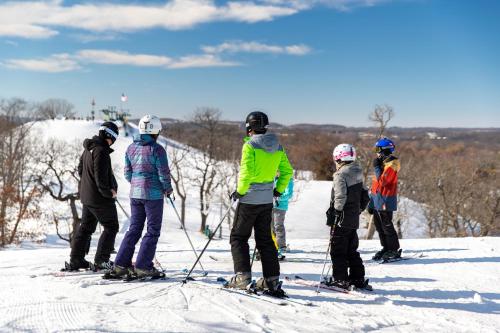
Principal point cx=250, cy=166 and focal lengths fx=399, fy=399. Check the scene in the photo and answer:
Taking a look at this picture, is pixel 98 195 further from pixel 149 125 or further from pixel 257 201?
pixel 257 201

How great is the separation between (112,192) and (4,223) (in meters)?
28.2

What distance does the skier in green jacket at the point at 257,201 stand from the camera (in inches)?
201

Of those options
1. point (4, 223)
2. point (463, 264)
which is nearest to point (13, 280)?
point (463, 264)

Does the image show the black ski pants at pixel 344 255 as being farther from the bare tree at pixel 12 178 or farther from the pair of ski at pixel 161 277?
the bare tree at pixel 12 178

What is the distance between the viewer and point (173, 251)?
8922 mm

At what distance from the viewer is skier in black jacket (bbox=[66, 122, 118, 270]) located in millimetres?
6012

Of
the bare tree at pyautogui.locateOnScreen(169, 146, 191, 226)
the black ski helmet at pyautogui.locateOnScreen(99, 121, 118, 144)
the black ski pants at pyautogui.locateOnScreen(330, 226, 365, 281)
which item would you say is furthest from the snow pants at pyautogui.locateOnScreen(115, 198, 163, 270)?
the bare tree at pyautogui.locateOnScreen(169, 146, 191, 226)

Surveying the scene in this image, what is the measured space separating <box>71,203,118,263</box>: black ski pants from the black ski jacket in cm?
12

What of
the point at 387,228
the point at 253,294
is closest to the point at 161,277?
the point at 253,294

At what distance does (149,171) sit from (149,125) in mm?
650

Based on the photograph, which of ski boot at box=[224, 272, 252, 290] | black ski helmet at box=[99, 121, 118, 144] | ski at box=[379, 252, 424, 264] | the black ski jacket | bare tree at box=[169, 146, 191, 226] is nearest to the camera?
ski boot at box=[224, 272, 252, 290]

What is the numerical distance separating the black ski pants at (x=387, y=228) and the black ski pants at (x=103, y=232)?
199 inches

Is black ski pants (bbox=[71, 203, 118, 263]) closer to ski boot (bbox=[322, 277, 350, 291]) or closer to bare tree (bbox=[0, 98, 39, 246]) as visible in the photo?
ski boot (bbox=[322, 277, 350, 291])

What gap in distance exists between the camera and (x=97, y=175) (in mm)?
5988
